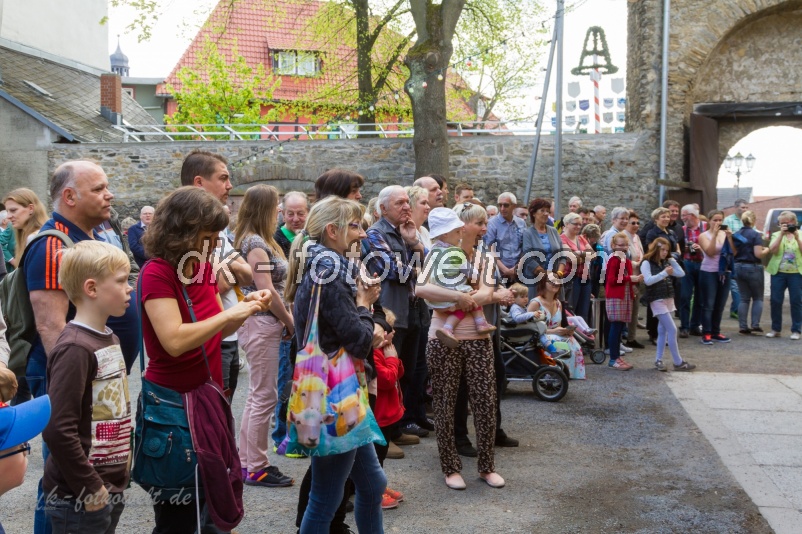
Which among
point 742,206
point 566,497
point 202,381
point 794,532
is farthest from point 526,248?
point 742,206

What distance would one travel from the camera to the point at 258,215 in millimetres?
5250

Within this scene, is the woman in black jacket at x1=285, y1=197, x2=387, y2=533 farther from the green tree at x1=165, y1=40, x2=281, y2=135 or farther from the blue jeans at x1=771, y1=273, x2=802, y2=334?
the green tree at x1=165, y1=40, x2=281, y2=135

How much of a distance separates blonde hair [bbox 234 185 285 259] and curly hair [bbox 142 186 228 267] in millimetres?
2025

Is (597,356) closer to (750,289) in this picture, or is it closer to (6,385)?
(750,289)

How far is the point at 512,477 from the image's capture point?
574cm

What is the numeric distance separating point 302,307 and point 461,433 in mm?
2878

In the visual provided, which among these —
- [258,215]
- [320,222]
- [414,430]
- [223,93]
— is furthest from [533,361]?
[223,93]

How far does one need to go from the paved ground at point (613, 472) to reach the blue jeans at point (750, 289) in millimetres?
4530

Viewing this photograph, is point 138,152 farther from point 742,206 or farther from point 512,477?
point 512,477

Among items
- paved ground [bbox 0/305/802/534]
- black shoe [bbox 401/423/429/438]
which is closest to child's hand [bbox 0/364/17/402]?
paved ground [bbox 0/305/802/534]

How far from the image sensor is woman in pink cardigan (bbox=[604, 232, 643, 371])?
10133 mm

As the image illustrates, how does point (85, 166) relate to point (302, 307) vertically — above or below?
above

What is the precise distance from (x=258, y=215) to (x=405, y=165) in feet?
45.7

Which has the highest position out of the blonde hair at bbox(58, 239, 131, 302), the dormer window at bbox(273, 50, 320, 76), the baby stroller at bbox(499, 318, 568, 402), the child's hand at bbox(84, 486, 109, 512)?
the dormer window at bbox(273, 50, 320, 76)
